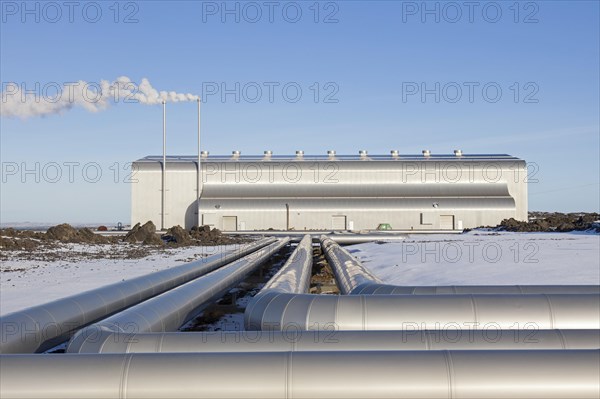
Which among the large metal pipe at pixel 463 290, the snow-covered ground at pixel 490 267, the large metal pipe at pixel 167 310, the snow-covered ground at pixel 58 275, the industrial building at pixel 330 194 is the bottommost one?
the snow-covered ground at pixel 58 275

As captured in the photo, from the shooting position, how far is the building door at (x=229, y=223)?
180 feet

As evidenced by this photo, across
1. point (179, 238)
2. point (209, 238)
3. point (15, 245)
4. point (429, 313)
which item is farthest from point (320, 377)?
point (209, 238)

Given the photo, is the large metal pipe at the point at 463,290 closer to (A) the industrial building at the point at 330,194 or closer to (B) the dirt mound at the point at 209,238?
(B) the dirt mound at the point at 209,238

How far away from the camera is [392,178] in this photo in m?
57.1

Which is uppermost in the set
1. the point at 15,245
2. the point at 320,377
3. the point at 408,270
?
the point at 320,377

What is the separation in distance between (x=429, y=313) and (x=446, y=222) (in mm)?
49486

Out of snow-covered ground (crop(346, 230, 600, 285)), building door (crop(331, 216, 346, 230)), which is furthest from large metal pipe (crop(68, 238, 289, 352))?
building door (crop(331, 216, 346, 230))

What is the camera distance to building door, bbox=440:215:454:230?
5453 cm

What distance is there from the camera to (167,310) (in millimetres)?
8344

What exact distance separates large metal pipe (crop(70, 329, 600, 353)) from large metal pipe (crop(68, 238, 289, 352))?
540 millimetres

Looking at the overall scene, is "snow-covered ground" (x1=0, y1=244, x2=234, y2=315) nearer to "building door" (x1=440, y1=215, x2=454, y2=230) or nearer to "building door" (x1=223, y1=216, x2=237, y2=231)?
"building door" (x1=223, y1=216, x2=237, y2=231)

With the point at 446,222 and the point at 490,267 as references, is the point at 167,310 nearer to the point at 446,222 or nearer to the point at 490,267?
the point at 490,267

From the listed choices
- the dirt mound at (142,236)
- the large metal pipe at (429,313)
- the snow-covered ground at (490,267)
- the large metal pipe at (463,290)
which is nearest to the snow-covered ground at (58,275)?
the large metal pipe at (429,313)

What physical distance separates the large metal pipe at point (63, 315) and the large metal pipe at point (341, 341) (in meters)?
1.83
